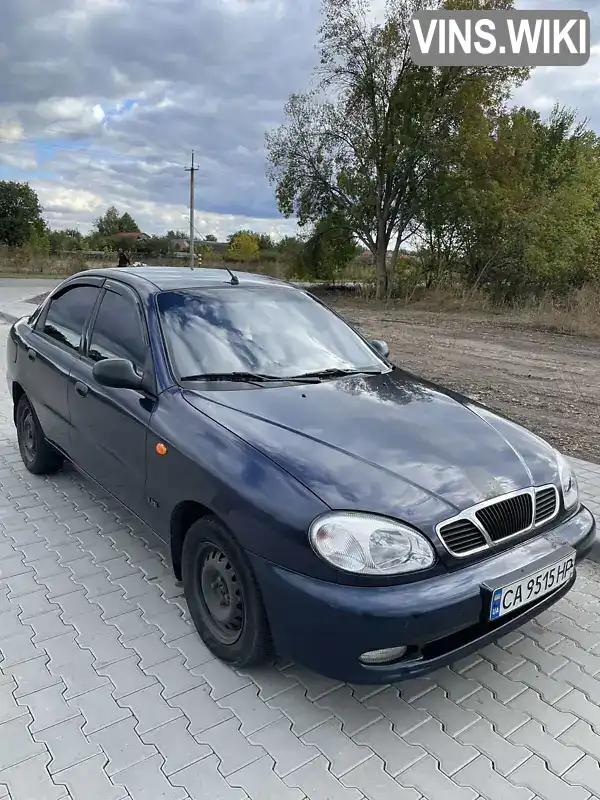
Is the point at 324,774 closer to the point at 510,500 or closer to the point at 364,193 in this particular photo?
the point at 510,500

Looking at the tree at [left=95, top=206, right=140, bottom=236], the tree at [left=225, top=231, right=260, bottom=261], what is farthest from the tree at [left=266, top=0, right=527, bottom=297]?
the tree at [left=95, top=206, right=140, bottom=236]

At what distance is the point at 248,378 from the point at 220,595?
3.52ft

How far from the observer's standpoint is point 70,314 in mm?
4238

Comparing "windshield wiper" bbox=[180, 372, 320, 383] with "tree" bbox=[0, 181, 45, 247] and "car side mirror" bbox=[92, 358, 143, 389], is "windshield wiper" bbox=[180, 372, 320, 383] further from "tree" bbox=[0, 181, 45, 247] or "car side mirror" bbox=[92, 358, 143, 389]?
"tree" bbox=[0, 181, 45, 247]

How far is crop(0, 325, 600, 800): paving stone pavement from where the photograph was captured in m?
2.08

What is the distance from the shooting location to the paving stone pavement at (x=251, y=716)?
2078mm

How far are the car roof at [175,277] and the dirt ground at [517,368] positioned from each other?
3525 millimetres

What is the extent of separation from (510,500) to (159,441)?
1.59 metres

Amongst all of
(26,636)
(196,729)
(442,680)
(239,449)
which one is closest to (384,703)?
(442,680)

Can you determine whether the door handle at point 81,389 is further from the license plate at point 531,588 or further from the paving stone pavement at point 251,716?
the license plate at point 531,588

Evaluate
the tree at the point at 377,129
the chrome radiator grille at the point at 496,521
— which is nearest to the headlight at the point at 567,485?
the chrome radiator grille at the point at 496,521

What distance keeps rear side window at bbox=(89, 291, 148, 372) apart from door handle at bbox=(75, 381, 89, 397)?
176 millimetres

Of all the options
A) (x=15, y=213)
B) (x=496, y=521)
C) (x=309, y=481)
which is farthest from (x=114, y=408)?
(x=15, y=213)

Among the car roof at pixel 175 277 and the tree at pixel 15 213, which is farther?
the tree at pixel 15 213
